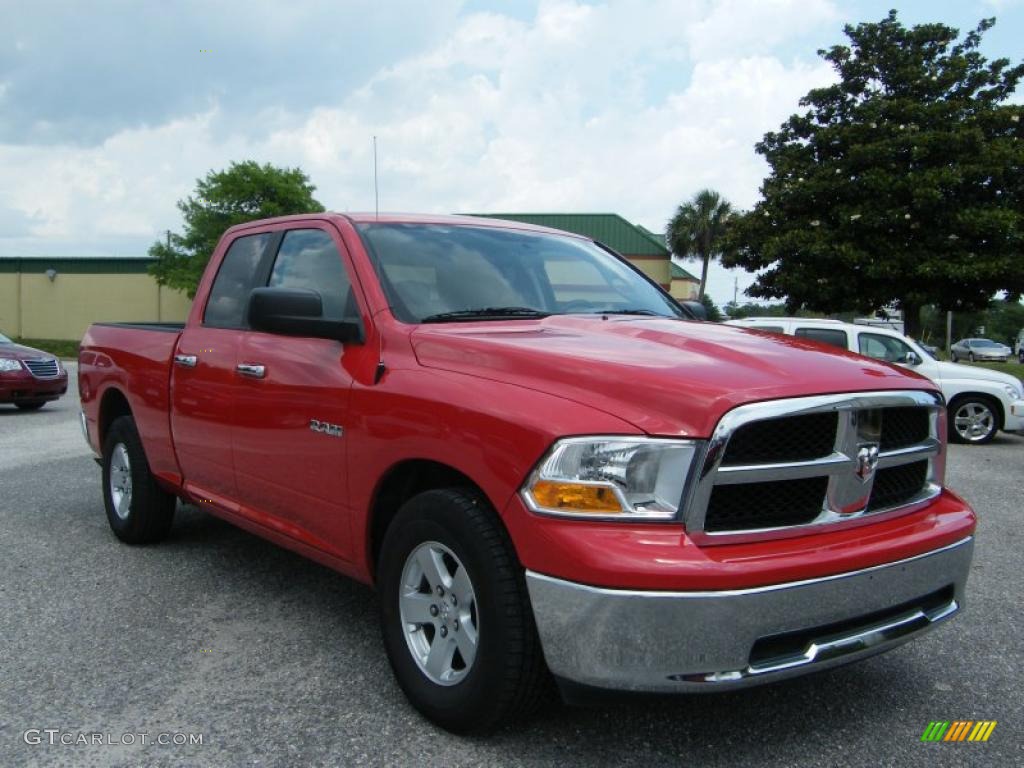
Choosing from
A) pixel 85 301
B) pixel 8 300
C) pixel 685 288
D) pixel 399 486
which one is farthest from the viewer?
pixel 685 288

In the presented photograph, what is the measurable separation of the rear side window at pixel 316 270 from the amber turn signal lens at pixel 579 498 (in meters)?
1.45

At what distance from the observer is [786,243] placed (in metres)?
24.0

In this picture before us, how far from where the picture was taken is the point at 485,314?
354 centimetres

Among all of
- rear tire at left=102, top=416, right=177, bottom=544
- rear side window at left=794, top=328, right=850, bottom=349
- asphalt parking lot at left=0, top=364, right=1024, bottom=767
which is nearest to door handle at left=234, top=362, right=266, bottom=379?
asphalt parking lot at left=0, top=364, right=1024, bottom=767

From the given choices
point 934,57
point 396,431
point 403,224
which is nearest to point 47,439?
point 403,224

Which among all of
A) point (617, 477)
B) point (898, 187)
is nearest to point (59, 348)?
point (898, 187)

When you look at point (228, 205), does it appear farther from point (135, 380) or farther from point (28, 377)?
point (135, 380)

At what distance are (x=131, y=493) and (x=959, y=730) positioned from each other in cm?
444

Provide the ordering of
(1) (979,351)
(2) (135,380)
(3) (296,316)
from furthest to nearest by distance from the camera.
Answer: (1) (979,351), (2) (135,380), (3) (296,316)

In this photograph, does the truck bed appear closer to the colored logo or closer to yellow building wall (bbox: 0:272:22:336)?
the colored logo

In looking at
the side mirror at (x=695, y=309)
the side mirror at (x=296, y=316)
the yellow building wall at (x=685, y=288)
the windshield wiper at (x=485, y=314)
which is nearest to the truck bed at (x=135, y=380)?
the side mirror at (x=296, y=316)

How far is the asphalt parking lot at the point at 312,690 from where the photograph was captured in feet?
9.18

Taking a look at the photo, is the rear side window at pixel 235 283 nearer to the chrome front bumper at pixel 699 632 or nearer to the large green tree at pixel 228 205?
the chrome front bumper at pixel 699 632

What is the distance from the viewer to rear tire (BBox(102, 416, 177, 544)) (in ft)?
16.8
